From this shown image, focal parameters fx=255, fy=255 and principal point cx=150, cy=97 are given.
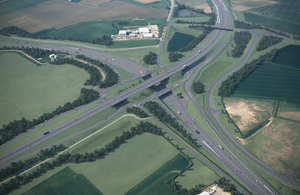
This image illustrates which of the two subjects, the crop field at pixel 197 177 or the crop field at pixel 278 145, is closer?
the crop field at pixel 197 177

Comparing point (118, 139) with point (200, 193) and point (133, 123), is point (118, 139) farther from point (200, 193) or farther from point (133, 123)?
point (200, 193)

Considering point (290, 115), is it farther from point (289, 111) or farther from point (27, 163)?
point (27, 163)

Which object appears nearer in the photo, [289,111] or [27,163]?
[27,163]

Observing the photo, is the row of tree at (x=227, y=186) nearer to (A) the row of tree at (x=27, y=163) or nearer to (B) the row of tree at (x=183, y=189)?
(B) the row of tree at (x=183, y=189)

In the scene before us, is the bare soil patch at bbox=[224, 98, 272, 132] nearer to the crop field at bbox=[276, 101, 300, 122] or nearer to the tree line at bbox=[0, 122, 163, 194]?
the crop field at bbox=[276, 101, 300, 122]

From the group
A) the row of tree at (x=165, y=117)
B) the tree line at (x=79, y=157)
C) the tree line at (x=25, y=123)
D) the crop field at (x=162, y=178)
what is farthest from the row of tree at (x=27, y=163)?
the row of tree at (x=165, y=117)

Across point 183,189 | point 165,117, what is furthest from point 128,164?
point 165,117
